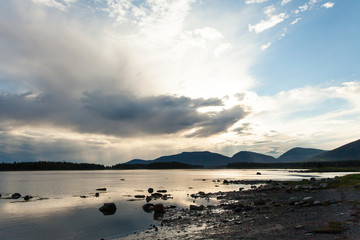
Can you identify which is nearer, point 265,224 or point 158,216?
point 265,224

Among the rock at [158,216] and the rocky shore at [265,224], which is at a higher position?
the rocky shore at [265,224]

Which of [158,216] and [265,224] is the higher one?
[265,224]

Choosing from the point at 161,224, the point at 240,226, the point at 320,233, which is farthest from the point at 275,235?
the point at 161,224

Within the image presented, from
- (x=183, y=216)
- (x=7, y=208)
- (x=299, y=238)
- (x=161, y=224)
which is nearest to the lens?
(x=299, y=238)

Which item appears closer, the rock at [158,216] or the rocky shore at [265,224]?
the rocky shore at [265,224]

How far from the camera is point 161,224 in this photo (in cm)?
2633

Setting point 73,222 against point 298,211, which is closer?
point 298,211

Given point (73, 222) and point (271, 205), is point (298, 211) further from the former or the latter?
point (73, 222)

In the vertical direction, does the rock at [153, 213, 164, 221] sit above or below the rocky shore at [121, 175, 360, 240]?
below

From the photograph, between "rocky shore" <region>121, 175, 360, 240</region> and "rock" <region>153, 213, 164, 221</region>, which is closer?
"rocky shore" <region>121, 175, 360, 240</region>

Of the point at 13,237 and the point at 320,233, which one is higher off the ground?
the point at 320,233

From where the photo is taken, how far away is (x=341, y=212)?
22.9 metres

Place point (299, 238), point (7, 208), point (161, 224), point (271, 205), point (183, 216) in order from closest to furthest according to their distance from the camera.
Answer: point (299, 238)
point (161, 224)
point (183, 216)
point (271, 205)
point (7, 208)

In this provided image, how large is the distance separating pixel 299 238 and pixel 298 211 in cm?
1164
